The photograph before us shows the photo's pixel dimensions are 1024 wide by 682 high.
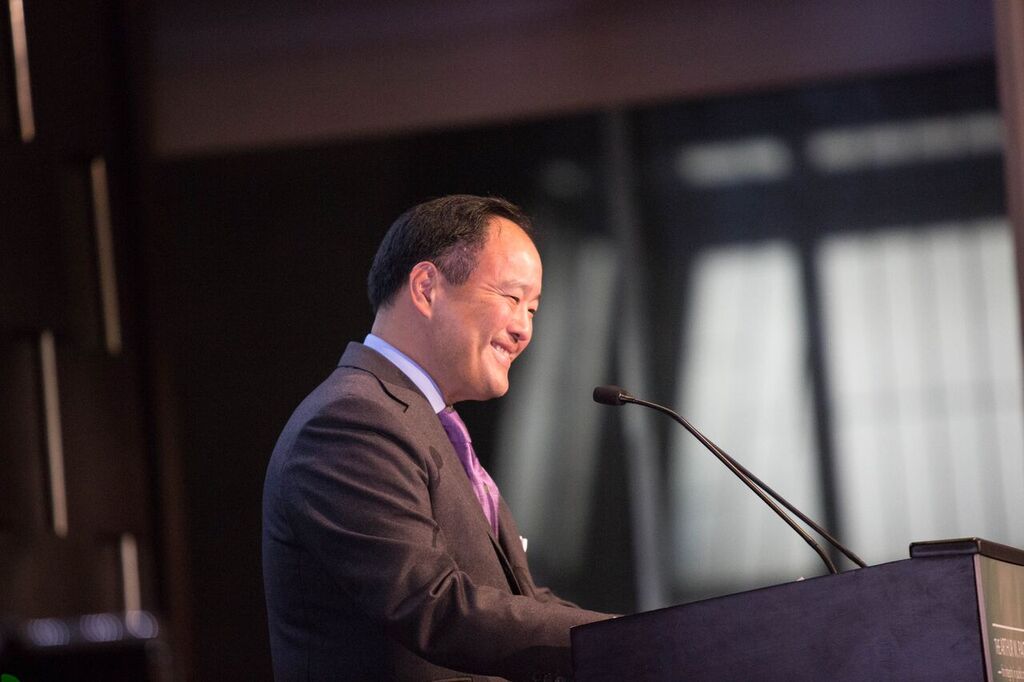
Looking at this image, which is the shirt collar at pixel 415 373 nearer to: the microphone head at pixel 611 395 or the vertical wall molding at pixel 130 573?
the microphone head at pixel 611 395

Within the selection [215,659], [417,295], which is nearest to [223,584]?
[215,659]

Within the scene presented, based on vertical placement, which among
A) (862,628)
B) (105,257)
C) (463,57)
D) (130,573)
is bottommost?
(130,573)

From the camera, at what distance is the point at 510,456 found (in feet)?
18.6

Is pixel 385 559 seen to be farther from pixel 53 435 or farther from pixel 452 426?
pixel 53 435

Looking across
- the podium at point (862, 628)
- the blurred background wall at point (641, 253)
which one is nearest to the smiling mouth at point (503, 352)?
the podium at point (862, 628)

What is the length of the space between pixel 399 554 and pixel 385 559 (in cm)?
2

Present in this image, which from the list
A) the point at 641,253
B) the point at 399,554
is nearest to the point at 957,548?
the point at 399,554

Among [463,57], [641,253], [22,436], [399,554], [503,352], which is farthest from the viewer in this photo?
[463,57]

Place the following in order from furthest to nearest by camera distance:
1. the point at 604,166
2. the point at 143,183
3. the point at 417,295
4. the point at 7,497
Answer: the point at 604,166 → the point at 143,183 → the point at 7,497 → the point at 417,295

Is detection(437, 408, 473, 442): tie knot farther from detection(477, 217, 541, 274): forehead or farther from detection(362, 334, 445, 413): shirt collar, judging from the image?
detection(477, 217, 541, 274): forehead

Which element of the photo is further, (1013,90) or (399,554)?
(1013,90)

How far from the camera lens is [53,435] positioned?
147 inches

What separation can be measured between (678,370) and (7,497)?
2852 mm

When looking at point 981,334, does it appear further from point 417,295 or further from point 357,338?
point 417,295
